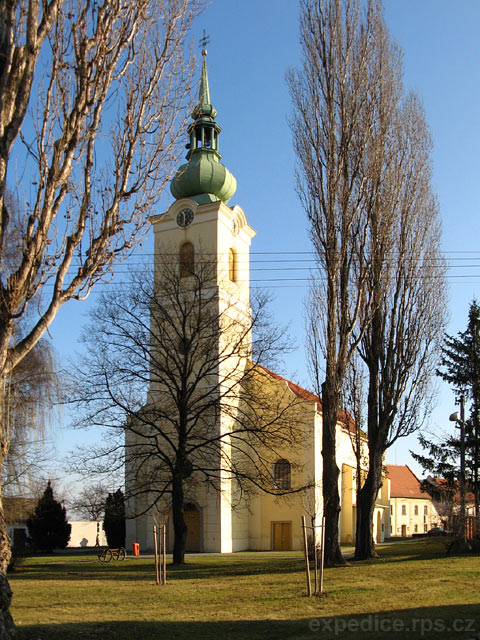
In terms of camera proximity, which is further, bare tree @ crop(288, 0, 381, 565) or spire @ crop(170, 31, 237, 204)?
spire @ crop(170, 31, 237, 204)

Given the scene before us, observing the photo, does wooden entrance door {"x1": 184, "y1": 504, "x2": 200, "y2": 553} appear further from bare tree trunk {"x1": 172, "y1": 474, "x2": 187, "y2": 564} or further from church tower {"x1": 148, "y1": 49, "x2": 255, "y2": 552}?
bare tree trunk {"x1": 172, "y1": 474, "x2": 187, "y2": 564}

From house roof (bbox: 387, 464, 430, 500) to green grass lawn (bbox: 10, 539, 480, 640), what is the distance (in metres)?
52.5

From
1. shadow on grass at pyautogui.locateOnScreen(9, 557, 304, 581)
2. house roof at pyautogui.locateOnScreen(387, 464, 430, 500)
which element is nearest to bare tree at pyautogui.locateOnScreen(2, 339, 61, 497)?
shadow on grass at pyautogui.locateOnScreen(9, 557, 304, 581)

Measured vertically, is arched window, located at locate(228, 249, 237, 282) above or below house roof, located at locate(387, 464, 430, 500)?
above

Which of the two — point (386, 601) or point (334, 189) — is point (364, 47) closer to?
point (334, 189)

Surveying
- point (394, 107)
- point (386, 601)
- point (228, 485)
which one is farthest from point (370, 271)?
point (228, 485)

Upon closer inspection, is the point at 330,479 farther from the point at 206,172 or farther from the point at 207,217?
the point at 206,172

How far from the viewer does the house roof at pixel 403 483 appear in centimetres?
6800

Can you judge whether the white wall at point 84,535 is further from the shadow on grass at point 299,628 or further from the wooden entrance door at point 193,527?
the shadow on grass at point 299,628

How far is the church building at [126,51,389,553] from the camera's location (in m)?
31.5

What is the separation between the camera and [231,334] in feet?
83.9

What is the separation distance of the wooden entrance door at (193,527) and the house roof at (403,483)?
3875 cm

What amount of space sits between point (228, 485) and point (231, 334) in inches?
384


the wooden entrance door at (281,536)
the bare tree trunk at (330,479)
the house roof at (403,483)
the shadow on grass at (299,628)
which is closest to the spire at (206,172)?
the wooden entrance door at (281,536)
